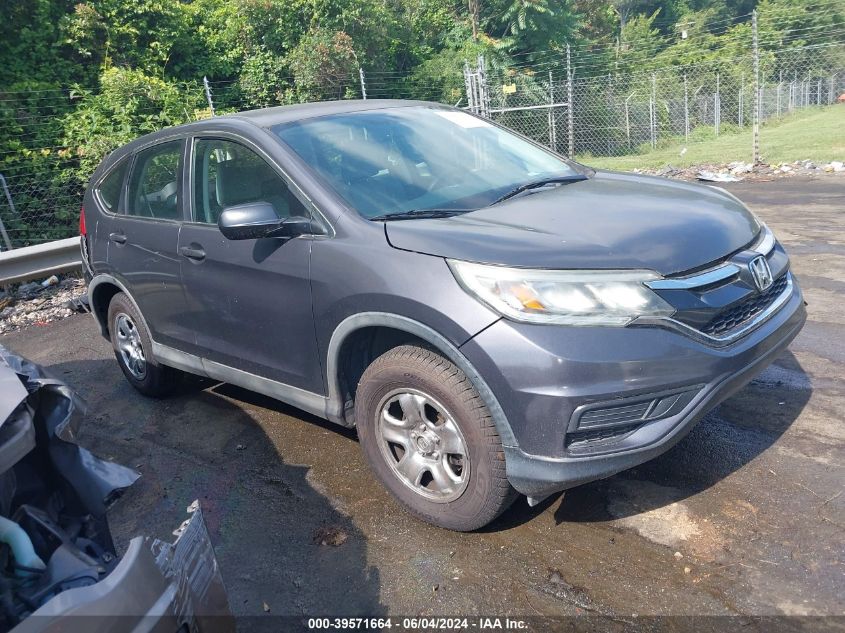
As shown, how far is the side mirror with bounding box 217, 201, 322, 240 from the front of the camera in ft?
10.4

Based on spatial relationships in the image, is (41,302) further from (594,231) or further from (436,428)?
(594,231)

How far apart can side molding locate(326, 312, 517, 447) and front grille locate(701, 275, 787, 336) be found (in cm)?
86

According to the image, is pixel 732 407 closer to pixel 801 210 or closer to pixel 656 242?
pixel 656 242

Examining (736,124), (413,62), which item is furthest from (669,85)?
(413,62)

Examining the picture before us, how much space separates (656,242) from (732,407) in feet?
5.10

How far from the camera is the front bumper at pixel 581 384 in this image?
2.54 m

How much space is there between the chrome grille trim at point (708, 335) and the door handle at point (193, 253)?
7.77 ft

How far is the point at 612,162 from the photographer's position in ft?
56.0

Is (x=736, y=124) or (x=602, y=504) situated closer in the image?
(x=602, y=504)

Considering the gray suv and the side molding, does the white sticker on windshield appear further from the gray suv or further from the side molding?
the side molding

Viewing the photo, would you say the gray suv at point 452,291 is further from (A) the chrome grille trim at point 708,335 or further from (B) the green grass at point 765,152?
(B) the green grass at point 765,152

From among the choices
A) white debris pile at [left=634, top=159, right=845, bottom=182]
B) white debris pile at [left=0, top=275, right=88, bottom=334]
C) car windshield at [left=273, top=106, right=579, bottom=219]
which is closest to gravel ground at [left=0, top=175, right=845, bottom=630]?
car windshield at [left=273, top=106, right=579, bottom=219]

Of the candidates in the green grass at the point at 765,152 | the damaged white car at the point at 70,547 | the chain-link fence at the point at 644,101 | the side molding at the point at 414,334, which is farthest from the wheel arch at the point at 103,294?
the green grass at the point at 765,152

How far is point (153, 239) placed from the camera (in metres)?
4.22
